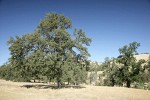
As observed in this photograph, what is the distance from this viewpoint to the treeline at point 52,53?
3881 cm

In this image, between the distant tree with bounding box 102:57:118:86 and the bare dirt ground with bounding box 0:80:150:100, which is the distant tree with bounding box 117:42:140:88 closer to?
the distant tree with bounding box 102:57:118:86

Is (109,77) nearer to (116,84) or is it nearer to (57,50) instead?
(116,84)

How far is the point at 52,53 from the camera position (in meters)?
39.2

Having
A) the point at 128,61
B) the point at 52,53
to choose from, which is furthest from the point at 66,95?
the point at 128,61

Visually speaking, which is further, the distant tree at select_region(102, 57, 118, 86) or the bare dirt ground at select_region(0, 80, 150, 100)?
the distant tree at select_region(102, 57, 118, 86)

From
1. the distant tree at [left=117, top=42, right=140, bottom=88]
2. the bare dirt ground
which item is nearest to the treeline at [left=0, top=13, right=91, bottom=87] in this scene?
the bare dirt ground

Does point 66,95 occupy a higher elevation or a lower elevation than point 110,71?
lower

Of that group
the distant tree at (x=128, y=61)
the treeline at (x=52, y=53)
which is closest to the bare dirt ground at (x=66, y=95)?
the treeline at (x=52, y=53)

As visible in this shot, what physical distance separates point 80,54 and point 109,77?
26.6m

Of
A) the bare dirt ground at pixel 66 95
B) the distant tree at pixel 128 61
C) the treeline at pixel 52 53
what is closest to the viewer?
the bare dirt ground at pixel 66 95

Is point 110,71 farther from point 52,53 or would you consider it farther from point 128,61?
point 52,53

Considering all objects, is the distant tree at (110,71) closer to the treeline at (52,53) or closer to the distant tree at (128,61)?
the distant tree at (128,61)

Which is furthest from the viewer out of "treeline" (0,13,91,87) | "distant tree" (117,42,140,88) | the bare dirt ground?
"distant tree" (117,42,140,88)

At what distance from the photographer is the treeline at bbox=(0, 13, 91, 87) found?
127ft
